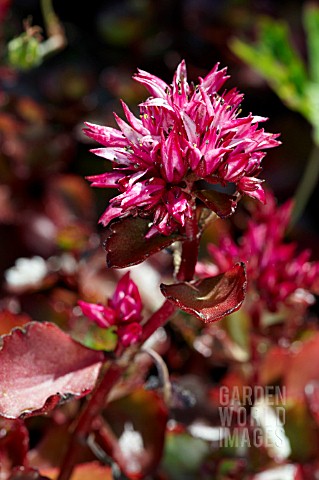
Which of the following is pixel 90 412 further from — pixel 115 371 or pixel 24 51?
pixel 24 51

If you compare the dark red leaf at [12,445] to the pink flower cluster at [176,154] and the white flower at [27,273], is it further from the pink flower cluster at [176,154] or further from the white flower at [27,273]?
the white flower at [27,273]

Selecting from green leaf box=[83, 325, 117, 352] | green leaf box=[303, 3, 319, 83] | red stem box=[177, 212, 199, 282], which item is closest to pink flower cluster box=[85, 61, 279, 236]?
red stem box=[177, 212, 199, 282]

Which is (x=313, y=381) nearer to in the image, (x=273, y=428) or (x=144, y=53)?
(x=273, y=428)

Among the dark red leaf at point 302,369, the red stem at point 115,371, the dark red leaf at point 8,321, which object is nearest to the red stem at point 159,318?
the red stem at point 115,371

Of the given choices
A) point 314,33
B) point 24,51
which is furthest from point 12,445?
point 314,33

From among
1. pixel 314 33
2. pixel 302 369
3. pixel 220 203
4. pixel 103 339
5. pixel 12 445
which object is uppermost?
pixel 314 33

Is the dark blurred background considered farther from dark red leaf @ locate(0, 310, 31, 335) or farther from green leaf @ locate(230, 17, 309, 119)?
dark red leaf @ locate(0, 310, 31, 335)
